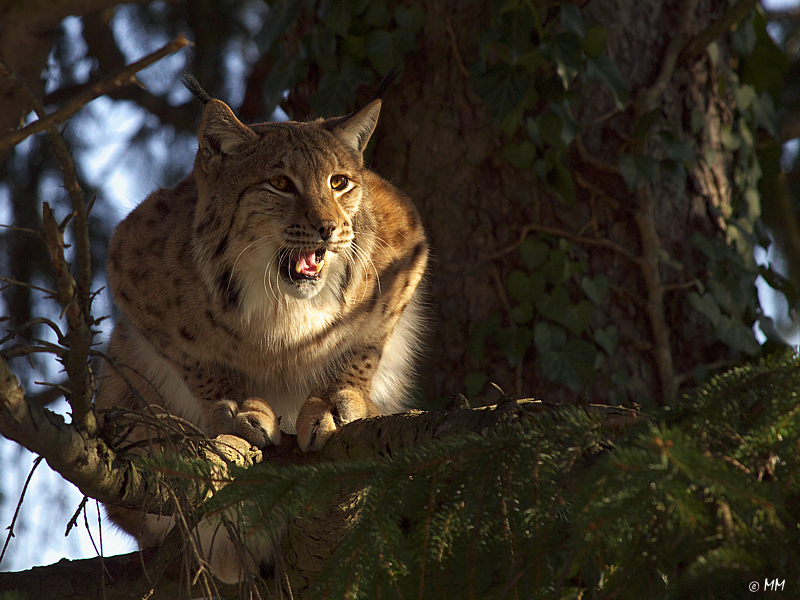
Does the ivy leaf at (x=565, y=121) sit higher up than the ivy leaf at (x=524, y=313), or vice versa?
the ivy leaf at (x=565, y=121)

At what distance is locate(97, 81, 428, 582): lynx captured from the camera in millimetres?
2492

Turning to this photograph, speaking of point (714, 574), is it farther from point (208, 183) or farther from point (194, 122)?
point (194, 122)

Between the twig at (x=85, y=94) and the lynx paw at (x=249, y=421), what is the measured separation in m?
1.37

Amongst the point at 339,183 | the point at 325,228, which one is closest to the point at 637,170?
the point at 339,183

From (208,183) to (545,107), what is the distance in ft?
4.53

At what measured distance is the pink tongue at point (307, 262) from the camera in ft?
8.11

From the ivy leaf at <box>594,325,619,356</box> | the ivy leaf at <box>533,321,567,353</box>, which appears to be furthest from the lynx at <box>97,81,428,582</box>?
the ivy leaf at <box>594,325,619,356</box>

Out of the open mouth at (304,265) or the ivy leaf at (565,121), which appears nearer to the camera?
the open mouth at (304,265)

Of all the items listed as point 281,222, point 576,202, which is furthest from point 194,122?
point 576,202

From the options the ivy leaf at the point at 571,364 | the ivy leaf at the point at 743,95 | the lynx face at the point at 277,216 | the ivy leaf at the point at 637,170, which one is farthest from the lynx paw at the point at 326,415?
the ivy leaf at the point at 743,95

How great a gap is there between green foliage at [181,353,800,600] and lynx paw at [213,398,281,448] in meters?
1.03

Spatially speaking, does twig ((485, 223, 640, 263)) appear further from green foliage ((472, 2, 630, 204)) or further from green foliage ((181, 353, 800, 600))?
green foliage ((181, 353, 800, 600))

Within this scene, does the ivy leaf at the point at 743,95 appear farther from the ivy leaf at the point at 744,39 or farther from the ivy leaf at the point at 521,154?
the ivy leaf at the point at 521,154

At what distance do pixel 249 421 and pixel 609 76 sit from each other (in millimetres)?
1891
